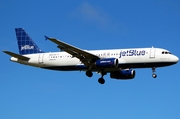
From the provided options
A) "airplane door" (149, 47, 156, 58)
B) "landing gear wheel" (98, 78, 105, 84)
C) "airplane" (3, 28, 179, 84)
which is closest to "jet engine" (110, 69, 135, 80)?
"airplane" (3, 28, 179, 84)

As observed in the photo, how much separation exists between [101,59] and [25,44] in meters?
16.2

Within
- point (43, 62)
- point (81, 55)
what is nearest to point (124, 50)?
point (81, 55)

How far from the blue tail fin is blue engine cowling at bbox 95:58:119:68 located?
13.0 meters

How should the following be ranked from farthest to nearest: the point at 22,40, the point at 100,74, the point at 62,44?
the point at 22,40 → the point at 100,74 → the point at 62,44

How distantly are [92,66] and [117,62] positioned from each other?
3849mm

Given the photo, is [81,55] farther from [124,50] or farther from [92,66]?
[124,50]

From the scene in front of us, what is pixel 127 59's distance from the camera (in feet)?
188

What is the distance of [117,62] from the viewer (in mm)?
57281

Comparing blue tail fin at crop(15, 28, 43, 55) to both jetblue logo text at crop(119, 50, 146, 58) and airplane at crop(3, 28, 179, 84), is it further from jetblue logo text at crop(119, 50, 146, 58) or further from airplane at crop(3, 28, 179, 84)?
jetblue logo text at crop(119, 50, 146, 58)

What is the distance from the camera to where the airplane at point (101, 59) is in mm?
56500

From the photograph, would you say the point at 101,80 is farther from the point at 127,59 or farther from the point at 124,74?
the point at 127,59

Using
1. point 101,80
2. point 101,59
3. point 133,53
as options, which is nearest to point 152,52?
point 133,53

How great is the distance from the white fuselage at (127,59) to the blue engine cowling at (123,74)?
485cm

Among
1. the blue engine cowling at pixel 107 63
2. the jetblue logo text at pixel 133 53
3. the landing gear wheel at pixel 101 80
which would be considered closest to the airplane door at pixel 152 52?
the jetblue logo text at pixel 133 53
